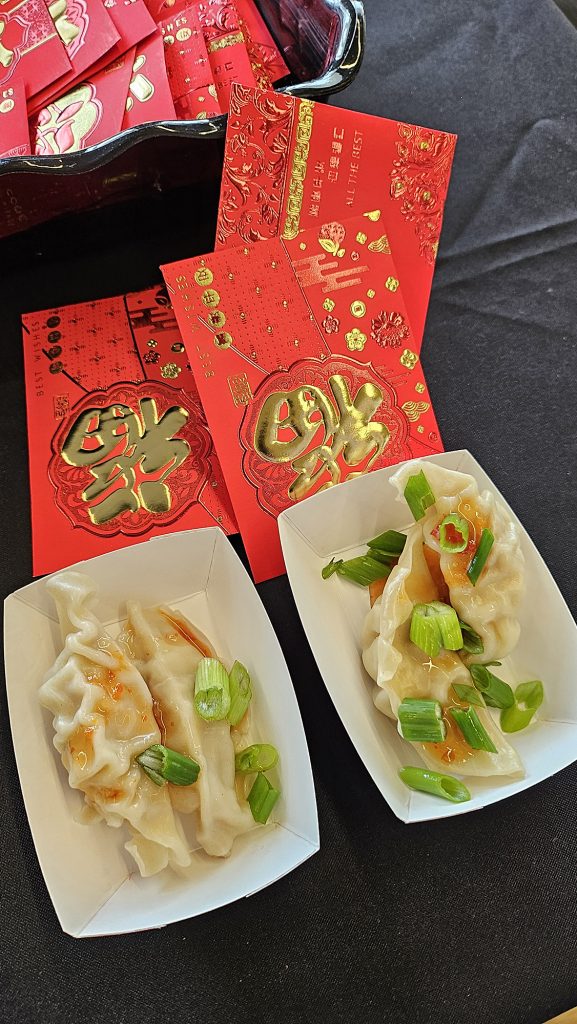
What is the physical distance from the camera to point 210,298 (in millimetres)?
1239

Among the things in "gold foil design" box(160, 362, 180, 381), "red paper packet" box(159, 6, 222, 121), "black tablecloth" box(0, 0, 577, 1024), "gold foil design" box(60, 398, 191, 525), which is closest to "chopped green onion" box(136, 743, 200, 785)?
"black tablecloth" box(0, 0, 577, 1024)

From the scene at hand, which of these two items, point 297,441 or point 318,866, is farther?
point 297,441

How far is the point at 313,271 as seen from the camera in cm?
129

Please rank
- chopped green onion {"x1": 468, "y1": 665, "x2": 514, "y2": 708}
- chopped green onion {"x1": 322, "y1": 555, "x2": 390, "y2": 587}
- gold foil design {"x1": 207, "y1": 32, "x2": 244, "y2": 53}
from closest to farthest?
chopped green onion {"x1": 468, "y1": 665, "x2": 514, "y2": 708}
chopped green onion {"x1": 322, "y1": 555, "x2": 390, "y2": 587}
gold foil design {"x1": 207, "y1": 32, "x2": 244, "y2": 53}

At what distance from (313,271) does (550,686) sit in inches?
32.3

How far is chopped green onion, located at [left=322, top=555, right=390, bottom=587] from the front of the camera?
1.16 meters

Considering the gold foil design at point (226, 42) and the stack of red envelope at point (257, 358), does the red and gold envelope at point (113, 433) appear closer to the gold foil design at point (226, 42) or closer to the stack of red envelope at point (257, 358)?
the stack of red envelope at point (257, 358)

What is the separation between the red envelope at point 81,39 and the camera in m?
1.24

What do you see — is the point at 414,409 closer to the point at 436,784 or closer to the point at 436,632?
the point at 436,632

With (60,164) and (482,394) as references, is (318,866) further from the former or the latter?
(60,164)

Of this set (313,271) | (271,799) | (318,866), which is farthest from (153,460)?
(318,866)

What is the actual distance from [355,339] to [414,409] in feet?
0.55

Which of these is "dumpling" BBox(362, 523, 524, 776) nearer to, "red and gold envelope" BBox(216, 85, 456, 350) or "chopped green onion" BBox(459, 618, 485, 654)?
"chopped green onion" BBox(459, 618, 485, 654)

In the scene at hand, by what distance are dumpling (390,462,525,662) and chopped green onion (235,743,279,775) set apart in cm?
33
